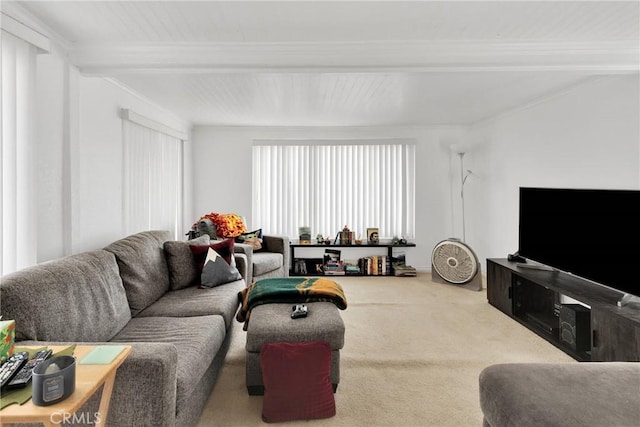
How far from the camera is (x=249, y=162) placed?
5.53m

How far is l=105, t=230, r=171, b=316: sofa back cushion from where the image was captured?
2484mm

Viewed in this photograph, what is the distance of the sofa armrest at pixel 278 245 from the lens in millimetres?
4789

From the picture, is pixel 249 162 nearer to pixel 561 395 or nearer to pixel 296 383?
pixel 296 383

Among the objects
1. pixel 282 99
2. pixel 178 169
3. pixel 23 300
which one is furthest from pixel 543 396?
pixel 178 169

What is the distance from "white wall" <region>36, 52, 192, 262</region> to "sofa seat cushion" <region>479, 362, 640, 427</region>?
9.24ft

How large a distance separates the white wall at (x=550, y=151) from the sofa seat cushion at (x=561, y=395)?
2.10m

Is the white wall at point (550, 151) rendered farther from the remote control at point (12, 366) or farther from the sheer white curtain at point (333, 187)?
the remote control at point (12, 366)

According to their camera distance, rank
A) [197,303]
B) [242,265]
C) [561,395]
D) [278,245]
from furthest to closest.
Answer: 1. [278,245]
2. [242,265]
3. [197,303]
4. [561,395]

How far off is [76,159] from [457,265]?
437 centimetres

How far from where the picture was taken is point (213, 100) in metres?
3.97

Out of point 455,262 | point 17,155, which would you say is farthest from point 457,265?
point 17,155

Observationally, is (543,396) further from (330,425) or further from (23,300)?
(23,300)

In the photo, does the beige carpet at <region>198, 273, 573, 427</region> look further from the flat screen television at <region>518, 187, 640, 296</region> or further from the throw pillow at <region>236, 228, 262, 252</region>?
the throw pillow at <region>236, 228, 262, 252</region>

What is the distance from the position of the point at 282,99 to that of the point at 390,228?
2782 millimetres
